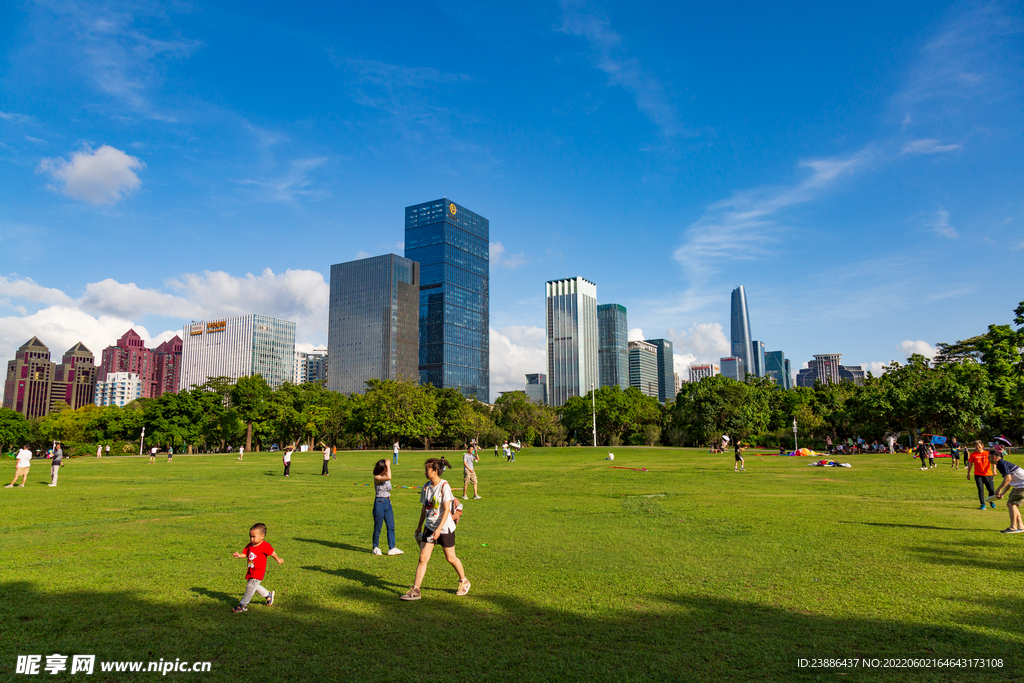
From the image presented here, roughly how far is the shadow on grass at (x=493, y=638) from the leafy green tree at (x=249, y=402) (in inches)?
3066

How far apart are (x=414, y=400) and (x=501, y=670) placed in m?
78.1

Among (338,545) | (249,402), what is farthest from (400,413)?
(338,545)

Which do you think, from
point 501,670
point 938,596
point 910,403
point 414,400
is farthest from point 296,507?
point 414,400

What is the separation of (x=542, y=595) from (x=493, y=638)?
1.82 metres

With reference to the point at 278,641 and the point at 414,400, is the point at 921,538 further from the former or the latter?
the point at 414,400

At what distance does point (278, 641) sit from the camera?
675 cm

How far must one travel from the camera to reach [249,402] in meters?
80.7

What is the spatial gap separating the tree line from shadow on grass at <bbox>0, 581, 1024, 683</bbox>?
54658mm

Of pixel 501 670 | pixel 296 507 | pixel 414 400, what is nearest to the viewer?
pixel 501 670

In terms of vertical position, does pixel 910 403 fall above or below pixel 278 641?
above

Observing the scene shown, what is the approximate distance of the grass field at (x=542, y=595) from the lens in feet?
20.4

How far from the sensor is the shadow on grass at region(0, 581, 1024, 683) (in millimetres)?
5910

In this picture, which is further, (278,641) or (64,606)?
(64,606)

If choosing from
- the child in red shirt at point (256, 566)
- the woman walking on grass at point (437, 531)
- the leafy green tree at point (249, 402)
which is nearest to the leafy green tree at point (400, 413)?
the leafy green tree at point (249, 402)
